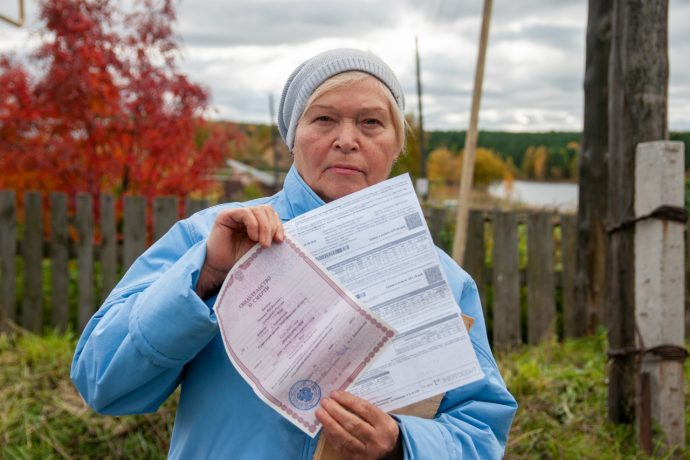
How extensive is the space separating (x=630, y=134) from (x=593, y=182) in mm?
2093

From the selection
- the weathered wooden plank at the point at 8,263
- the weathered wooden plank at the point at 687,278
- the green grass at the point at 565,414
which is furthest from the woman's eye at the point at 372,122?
the weathered wooden plank at the point at 8,263

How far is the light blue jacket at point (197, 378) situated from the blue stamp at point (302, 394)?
143mm

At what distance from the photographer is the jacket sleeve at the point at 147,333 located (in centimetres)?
135

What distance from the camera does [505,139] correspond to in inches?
1569

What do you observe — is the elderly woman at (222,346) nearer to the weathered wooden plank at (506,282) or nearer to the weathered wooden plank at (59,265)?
the weathered wooden plank at (506,282)

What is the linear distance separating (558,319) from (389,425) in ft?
17.7

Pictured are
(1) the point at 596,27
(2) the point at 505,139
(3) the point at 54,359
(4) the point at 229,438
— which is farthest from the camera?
(2) the point at 505,139

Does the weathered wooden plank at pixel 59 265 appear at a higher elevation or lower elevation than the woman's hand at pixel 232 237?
lower

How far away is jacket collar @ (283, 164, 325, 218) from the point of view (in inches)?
63.9

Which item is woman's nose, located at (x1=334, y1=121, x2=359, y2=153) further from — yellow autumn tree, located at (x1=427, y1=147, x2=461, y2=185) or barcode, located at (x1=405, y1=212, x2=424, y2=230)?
yellow autumn tree, located at (x1=427, y1=147, x2=461, y2=185)

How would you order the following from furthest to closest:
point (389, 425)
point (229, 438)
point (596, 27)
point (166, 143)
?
point (166, 143) → point (596, 27) → point (229, 438) → point (389, 425)

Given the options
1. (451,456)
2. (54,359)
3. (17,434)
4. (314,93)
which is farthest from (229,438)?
(54,359)

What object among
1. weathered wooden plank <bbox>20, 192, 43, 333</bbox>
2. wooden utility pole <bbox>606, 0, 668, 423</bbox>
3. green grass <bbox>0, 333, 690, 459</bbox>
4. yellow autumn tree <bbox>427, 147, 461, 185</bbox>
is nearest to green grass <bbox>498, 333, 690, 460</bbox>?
green grass <bbox>0, 333, 690, 459</bbox>

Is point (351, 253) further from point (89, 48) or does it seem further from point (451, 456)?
point (89, 48)
